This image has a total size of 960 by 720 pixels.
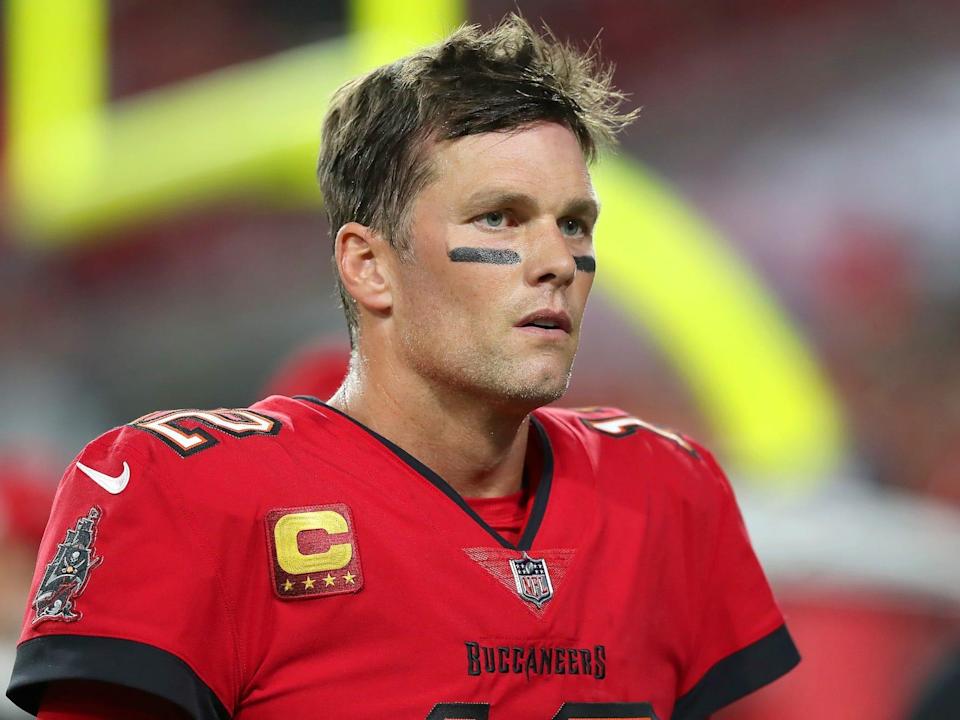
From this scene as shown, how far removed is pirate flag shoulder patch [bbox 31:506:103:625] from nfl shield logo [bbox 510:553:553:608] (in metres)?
0.42

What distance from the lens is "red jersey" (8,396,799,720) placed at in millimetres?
1239

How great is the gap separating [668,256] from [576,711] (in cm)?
275

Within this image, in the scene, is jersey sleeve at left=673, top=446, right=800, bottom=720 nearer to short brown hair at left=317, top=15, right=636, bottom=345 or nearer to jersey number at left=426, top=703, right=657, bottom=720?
jersey number at left=426, top=703, right=657, bottom=720

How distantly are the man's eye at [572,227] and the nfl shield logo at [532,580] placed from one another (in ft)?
1.18

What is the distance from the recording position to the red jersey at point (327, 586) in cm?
124

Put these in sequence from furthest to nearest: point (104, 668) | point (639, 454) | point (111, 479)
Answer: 1. point (639, 454)
2. point (111, 479)
3. point (104, 668)

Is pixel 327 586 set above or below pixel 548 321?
below

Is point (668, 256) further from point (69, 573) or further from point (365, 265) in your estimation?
point (69, 573)

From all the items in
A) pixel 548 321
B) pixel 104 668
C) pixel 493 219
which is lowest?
pixel 104 668

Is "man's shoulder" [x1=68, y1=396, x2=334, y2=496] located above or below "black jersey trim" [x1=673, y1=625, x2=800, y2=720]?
above

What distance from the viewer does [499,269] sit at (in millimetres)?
1428

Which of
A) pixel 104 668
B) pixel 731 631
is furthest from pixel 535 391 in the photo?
pixel 104 668

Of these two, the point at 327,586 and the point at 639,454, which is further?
the point at 639,454

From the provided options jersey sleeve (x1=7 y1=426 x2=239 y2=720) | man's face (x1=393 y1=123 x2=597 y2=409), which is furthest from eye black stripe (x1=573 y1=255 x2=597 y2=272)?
jersey sleeve (x1=7 y1=426 x2=239 y2=720)
